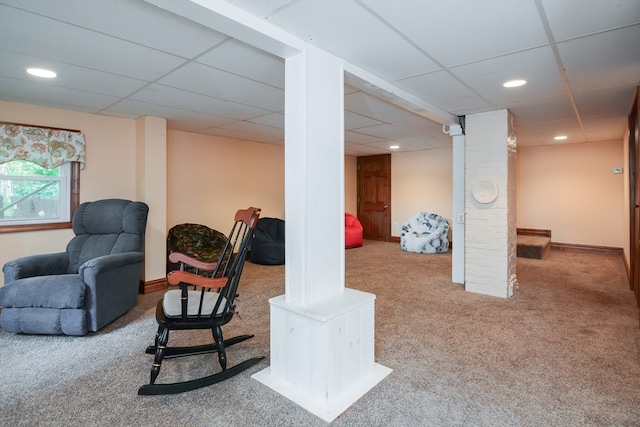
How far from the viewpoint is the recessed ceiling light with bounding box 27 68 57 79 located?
2625mm

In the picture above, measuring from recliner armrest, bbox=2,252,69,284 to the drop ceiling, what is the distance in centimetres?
154

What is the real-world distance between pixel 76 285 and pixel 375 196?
6.63m

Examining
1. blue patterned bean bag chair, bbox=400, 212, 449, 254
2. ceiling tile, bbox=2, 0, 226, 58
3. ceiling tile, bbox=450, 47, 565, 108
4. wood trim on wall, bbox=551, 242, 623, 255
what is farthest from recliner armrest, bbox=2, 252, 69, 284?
wood trim on wall, bbox=551, 242, 623, 255

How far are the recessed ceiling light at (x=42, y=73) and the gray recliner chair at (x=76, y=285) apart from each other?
4.55 ft

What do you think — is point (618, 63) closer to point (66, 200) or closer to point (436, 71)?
point (436, 71)

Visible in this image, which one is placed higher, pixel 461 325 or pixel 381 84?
pixel 381 84

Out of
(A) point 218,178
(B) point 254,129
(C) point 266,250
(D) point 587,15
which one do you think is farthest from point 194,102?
(D) point 587,15

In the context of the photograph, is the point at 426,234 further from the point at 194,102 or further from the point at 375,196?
the point at 194,102

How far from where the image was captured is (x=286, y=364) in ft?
6.61

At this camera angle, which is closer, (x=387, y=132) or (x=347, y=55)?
(x=347, y=55)

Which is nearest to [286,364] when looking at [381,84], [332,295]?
[332,295]

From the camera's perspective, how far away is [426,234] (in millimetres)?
6699

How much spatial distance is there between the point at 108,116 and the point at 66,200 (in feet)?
3.59

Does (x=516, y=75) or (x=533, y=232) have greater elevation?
(x=516, y=75)
